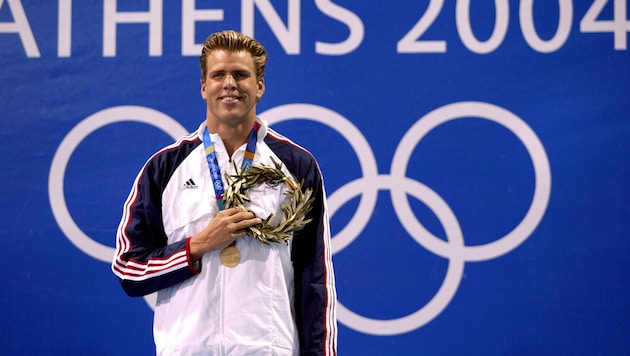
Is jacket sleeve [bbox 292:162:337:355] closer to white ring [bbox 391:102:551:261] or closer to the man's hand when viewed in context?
the man's hand

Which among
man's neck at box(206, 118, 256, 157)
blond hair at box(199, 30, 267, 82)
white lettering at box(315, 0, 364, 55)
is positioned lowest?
man's neck at box(206, 118, 256, 157)

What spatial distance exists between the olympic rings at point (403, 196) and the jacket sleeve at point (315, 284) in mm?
1513

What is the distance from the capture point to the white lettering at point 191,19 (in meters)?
4.06

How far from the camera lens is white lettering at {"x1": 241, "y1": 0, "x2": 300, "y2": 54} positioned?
4035 millimetres

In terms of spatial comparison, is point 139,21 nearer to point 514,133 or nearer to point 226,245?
point 514,133

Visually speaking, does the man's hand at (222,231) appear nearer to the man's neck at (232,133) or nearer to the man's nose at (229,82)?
the man's neck at (232,133)

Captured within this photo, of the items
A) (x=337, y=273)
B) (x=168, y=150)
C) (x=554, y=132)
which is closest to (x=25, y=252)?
(x=337, y=273)

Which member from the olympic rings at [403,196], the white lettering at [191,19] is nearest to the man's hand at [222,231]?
the olympic rings at [403,196]

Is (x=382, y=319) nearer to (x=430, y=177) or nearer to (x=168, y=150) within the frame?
(x=430, y=177)

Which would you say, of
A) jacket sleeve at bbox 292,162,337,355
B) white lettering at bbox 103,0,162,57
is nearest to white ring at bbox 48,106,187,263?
white lettering at bbox 103,0,162,57

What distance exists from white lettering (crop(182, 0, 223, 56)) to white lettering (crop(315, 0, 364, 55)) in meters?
0.57

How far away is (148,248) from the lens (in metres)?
2.39

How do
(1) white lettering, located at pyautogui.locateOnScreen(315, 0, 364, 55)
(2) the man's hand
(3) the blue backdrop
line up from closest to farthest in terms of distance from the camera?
(2) the man's hand, (3) the blue backdrop, (1) white lettering, located at pyautogui.locateOnScreen(315, 0, 364, 55)

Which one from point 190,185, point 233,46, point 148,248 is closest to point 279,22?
point 233,46
